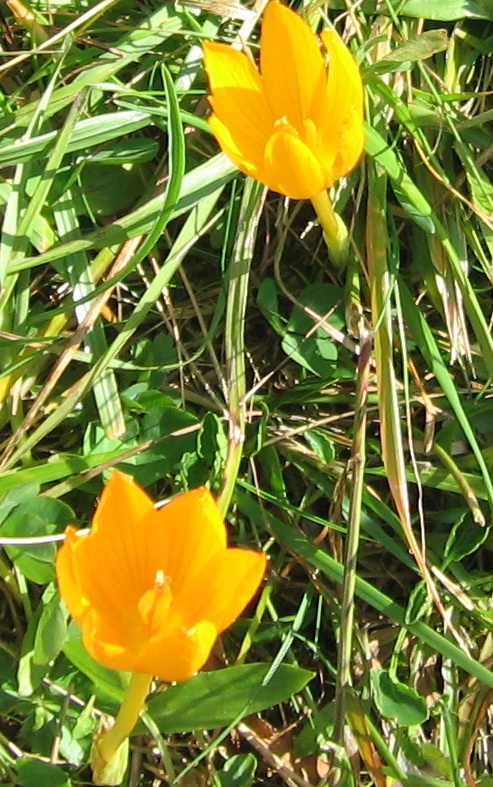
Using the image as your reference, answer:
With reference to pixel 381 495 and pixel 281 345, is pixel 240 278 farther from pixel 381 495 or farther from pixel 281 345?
pixel 381 495

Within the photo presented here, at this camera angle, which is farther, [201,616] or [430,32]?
[430,32]

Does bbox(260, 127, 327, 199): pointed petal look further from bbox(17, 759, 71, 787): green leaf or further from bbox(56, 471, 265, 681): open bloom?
bbox(17, 759, 71, 787): green leaf

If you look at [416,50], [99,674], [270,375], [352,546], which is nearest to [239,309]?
[270,375]

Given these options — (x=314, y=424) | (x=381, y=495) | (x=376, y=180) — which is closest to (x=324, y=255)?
(x=376, y=180)

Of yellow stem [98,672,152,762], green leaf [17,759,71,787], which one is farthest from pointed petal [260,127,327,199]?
green leaf [17,759,71,787]

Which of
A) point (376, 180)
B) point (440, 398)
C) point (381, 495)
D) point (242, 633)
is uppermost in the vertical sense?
point (376, 180)

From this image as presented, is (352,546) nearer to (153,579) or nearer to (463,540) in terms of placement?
(463,540)
